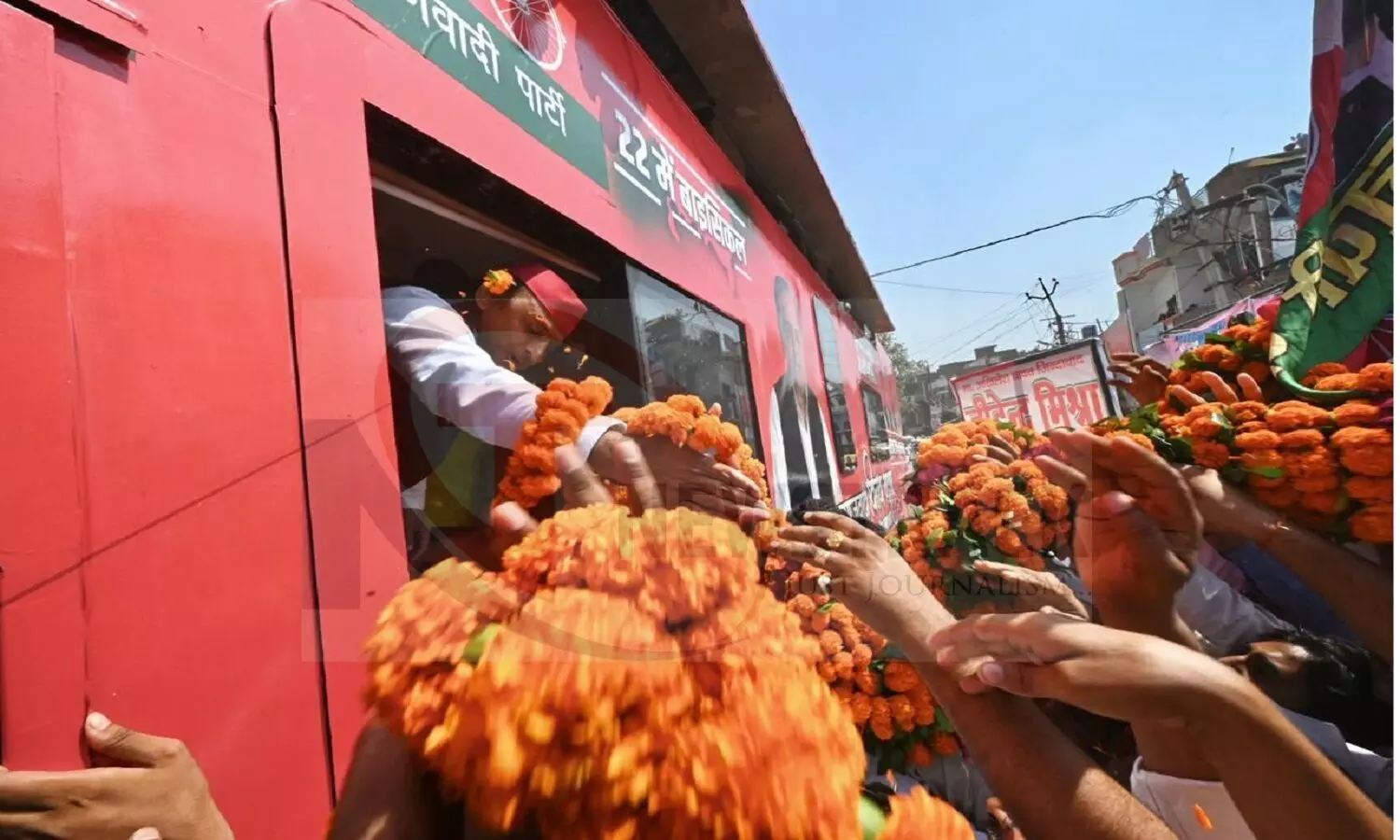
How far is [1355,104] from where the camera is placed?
6.22ft

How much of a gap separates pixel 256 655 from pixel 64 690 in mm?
294

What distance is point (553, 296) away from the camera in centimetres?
218

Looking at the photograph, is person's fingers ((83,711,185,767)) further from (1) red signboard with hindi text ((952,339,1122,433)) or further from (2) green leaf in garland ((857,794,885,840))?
(1) red signboard with hindi text ((952,339,1122,433))

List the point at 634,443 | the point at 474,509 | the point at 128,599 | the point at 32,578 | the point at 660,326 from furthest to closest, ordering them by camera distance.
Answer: the point at 660,326 < the point at 474,509 < the point at 634,443 < the point at 128,599 < the point at 32,578

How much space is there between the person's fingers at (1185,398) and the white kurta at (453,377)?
63.5 inches

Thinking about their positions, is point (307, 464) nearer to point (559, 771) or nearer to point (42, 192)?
point (42, 192)

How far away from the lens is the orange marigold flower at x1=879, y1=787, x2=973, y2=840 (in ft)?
2.73

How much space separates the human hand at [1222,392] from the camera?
1.73 meters

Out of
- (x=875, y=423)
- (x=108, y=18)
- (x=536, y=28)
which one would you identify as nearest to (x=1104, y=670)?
(x=108, y=18)

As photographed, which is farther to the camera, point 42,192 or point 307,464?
point 307,464

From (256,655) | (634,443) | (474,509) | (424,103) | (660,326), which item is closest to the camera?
(256,655)

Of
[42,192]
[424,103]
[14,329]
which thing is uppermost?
[424,103]

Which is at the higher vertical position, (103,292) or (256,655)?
(103,292)

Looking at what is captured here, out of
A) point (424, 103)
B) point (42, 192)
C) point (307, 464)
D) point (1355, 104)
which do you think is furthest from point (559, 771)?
point (1355, 104)
